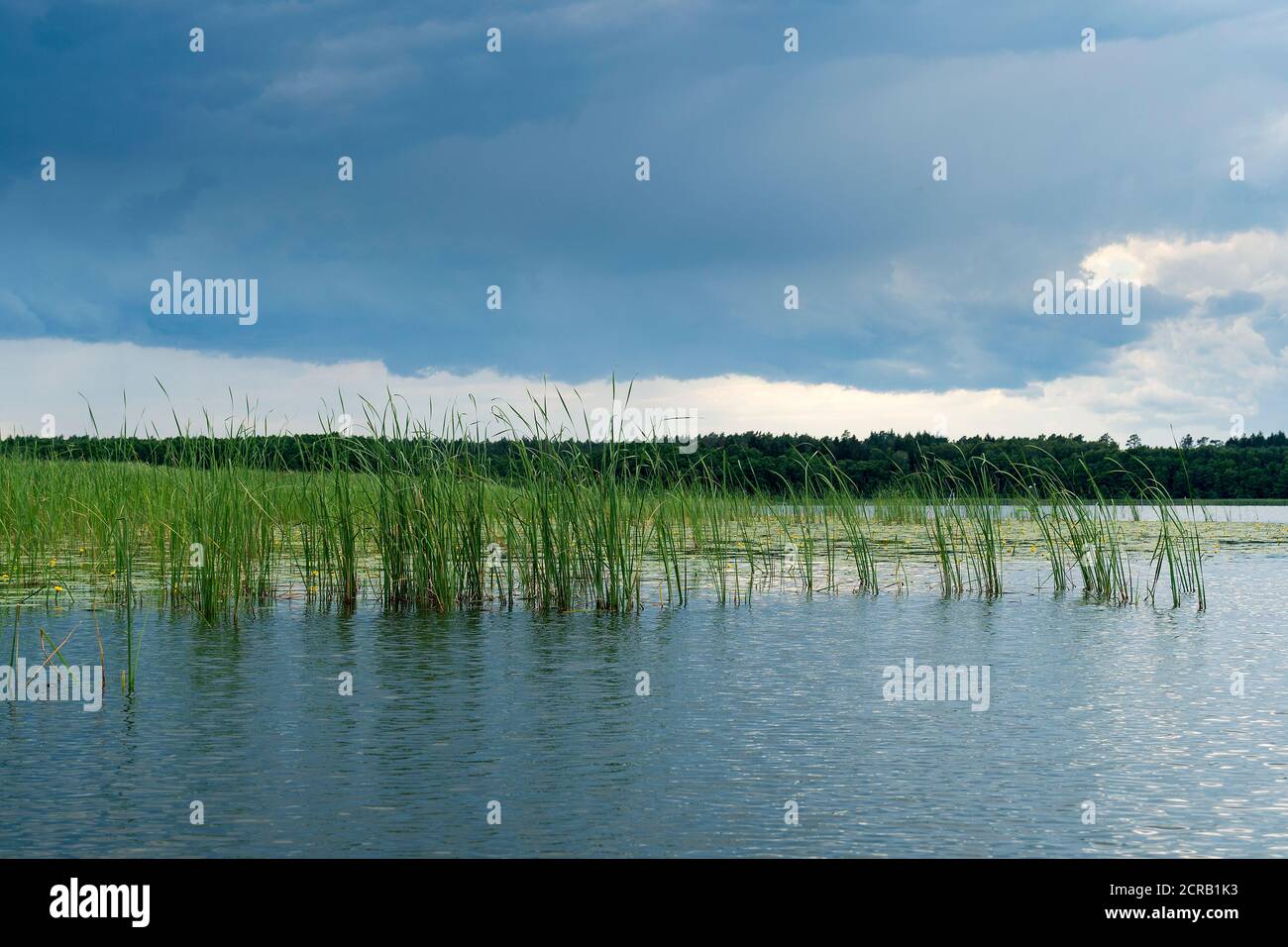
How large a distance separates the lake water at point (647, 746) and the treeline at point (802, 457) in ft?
5.50

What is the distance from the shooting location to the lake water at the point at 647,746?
377 cm

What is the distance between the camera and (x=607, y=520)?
8750 millimetres

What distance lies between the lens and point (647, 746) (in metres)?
4.82

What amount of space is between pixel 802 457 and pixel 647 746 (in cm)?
628

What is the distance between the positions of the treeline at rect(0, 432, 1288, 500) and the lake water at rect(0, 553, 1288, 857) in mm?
1676

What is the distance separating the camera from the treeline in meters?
9.10
